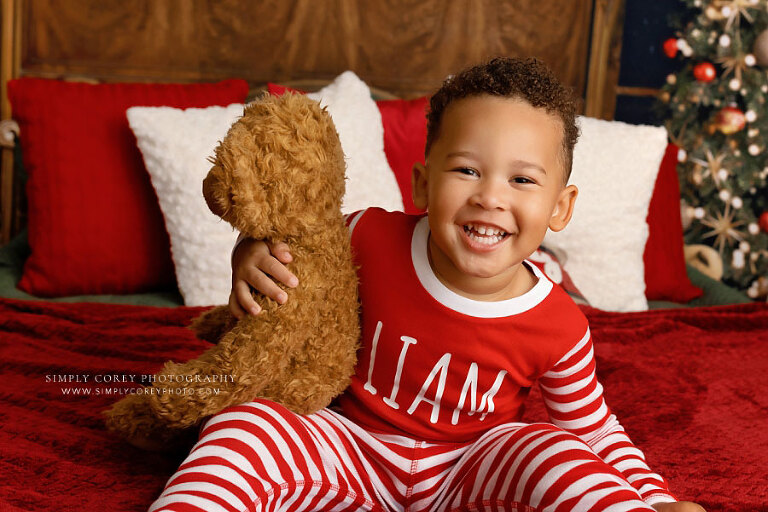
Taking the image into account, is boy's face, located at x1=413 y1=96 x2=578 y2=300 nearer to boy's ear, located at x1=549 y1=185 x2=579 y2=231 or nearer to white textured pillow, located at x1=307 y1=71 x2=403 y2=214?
boy's ear, located at x1=549 y1=185 x2=579 y2=231

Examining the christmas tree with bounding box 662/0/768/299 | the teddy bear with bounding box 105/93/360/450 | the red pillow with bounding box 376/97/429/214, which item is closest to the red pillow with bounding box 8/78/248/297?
the red pillow with bounding box 376/97/429/214

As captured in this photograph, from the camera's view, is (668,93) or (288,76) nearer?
(288,76)

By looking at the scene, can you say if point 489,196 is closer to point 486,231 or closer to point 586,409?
point 486,231

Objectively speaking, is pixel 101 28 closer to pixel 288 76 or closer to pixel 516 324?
pixel 288 76

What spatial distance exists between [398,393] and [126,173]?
1137 mm

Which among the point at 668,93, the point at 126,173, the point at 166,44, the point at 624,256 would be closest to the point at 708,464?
the point at 624,256

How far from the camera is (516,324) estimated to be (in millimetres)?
1012

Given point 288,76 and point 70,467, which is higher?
point 288,76

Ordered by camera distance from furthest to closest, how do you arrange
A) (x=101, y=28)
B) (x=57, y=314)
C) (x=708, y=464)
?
(x=101, y=28)
(x=57, y=314)
(x=708, y=464)

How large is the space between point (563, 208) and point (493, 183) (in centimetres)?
17

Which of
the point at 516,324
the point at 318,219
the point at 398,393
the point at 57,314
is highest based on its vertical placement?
the point at 318,219

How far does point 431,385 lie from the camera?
3.31 feet

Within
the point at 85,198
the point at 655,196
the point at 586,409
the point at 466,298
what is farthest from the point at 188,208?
the point at 655,196

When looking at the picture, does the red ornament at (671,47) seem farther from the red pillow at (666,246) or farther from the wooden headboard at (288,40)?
the red pillow at (666,246)
